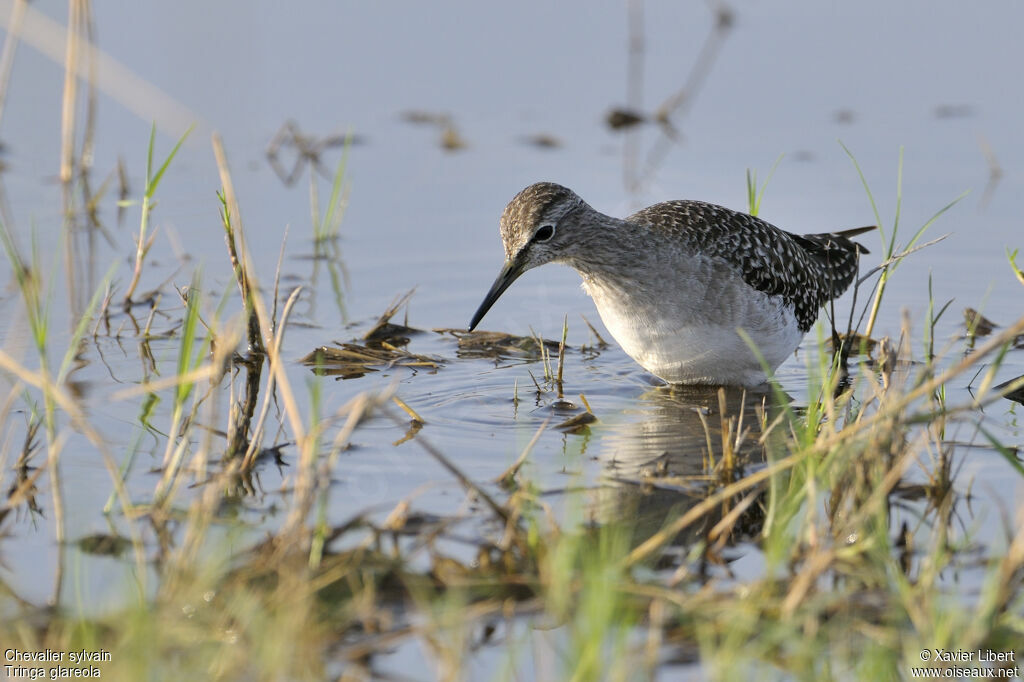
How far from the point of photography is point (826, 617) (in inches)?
185

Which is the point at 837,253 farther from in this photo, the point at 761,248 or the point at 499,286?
the point at 499,286

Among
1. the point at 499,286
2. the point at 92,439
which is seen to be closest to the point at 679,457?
the point at 499,286

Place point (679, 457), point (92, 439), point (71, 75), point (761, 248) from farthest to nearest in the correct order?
point (71, 75) < point (761, 248) < point (679, 457) < point (92, 439)

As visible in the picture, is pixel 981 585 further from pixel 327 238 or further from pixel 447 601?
pixel 327 238

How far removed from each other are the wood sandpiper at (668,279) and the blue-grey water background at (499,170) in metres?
0.41

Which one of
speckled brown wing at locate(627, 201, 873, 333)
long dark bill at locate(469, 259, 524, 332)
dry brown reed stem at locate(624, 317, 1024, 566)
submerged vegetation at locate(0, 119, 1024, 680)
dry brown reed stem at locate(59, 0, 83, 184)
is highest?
dry brown reed stem at locate(59, 0, 83, 184)

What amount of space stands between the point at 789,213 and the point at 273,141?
470 centimetres

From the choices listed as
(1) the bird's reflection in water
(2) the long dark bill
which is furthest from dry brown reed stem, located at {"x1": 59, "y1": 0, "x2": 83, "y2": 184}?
(1) the bird's reflection in water

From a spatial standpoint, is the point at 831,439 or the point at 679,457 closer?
the point at 831,439

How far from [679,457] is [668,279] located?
1.45 metres

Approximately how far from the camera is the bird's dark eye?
7.77m

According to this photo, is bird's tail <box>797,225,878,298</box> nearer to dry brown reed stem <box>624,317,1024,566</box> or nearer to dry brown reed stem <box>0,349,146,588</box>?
dry brown reed stem <box>624,317,1024,566</box>

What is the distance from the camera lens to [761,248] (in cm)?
865

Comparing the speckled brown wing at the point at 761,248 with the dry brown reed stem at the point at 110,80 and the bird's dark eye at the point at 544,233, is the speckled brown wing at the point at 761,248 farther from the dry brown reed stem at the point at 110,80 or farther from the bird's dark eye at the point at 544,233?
the dry brown reed stem at the point at 110,80
